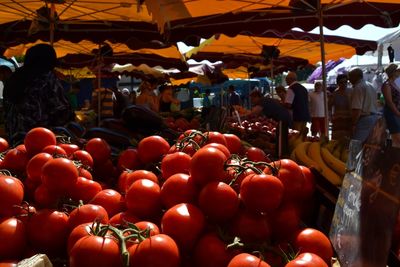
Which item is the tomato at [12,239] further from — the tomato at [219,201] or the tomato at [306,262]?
the tomato at [306,262]

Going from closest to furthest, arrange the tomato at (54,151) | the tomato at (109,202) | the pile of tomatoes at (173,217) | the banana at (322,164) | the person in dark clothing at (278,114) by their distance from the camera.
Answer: the pile of tomatoes at (173,217) → the tomato at (109,202) → the tomato at (54,151) → the banana at (322,164) → the person in dark clothing at (278,114)

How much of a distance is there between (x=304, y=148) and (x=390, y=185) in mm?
2161

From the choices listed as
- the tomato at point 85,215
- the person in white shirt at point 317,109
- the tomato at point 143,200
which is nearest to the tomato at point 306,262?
the tomato at point 143,200

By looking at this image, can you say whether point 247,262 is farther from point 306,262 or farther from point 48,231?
point 48,231

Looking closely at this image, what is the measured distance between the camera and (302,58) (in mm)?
12383

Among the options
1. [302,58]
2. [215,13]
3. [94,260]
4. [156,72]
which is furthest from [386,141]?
[156,72]

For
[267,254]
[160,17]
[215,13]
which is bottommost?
[267,254]

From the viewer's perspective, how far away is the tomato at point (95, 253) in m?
1.41

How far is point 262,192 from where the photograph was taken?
1.63 meters

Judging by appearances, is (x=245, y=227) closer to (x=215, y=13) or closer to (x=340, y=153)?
(x=340, y=153)

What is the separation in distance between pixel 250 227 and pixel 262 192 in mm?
137

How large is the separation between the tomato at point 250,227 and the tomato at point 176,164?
1.34 feet

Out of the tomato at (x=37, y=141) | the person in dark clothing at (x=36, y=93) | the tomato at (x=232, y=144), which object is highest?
the person in dark clothing at (x=36, y=93)

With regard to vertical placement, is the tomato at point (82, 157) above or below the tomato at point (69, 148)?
below
